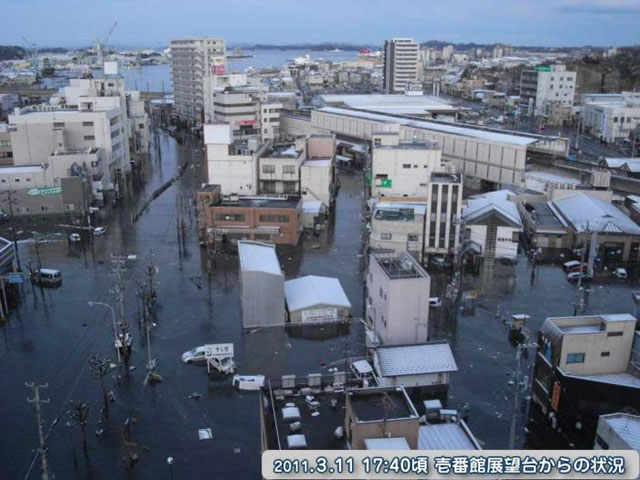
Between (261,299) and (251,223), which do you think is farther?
(251,223)

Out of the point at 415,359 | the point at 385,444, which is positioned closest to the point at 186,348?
the point at 415,359

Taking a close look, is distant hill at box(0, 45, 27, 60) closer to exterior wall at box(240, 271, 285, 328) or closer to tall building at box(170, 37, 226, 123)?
tall building at box(170, 37, 226, 123)

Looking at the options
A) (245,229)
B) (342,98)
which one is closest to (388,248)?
(245,229)

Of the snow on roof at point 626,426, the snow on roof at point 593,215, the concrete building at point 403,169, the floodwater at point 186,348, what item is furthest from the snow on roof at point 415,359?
the concrete building at point 403,169

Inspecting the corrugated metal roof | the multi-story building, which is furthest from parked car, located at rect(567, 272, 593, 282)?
the multi-story building

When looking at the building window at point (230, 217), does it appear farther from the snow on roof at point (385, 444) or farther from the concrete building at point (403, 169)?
the snow on roof at point (385, 444)

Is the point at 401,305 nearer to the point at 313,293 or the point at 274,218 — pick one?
the point at 313,293

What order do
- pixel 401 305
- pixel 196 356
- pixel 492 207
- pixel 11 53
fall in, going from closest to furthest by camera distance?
pixel 196 356 → pixel 401 305 → pixel 492 207 → pixel 11 53

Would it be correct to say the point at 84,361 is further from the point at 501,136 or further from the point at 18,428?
the point at 501,136
